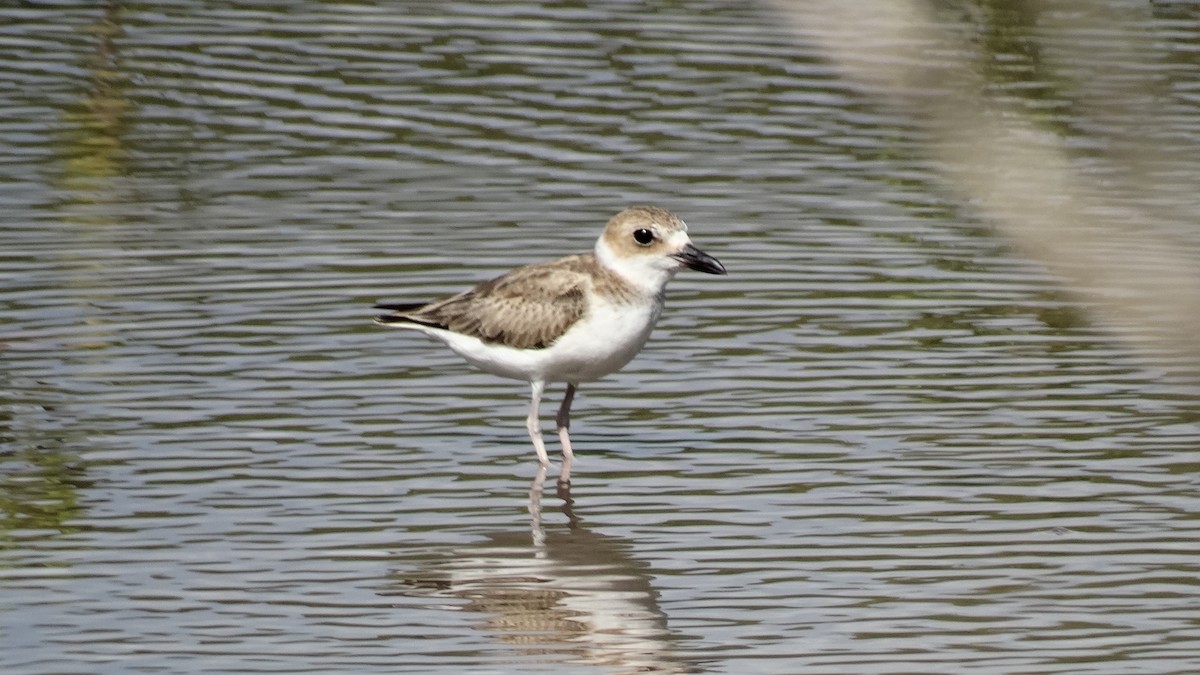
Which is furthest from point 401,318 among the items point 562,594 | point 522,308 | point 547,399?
point 562,594

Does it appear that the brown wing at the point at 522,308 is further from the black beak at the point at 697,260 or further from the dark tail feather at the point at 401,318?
the black beak at the point at 697,260

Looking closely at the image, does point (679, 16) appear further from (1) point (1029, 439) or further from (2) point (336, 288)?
(1) point (1029, 439)

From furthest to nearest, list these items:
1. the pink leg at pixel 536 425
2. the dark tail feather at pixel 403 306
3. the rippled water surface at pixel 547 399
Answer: the dark tail feather at pixel 403 306
the pink leg at pixel 536 425
the rippled water surface at pixel 547 399

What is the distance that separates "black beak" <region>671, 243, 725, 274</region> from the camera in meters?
10.6

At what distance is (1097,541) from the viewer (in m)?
9.05

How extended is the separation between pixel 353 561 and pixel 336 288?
5041 mm

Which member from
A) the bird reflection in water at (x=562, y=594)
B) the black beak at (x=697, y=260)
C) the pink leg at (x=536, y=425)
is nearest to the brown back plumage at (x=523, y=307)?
the pink leg at (x=536, y=425)

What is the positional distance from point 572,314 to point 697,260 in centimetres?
72

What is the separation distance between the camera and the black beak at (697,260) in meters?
10.6

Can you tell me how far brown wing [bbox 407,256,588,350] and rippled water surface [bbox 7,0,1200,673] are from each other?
612 mm

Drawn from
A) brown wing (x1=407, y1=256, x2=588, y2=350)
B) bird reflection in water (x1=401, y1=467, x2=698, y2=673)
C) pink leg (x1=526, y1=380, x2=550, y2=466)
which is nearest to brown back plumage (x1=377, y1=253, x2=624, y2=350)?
brown wing (x1=407, y1=256, x2=588, y2=350)

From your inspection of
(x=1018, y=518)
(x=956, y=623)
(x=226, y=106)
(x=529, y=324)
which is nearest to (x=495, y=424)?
(x=529, y=324)

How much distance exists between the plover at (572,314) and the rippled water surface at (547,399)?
483 mm

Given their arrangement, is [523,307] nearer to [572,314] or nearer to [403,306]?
[572,314]
